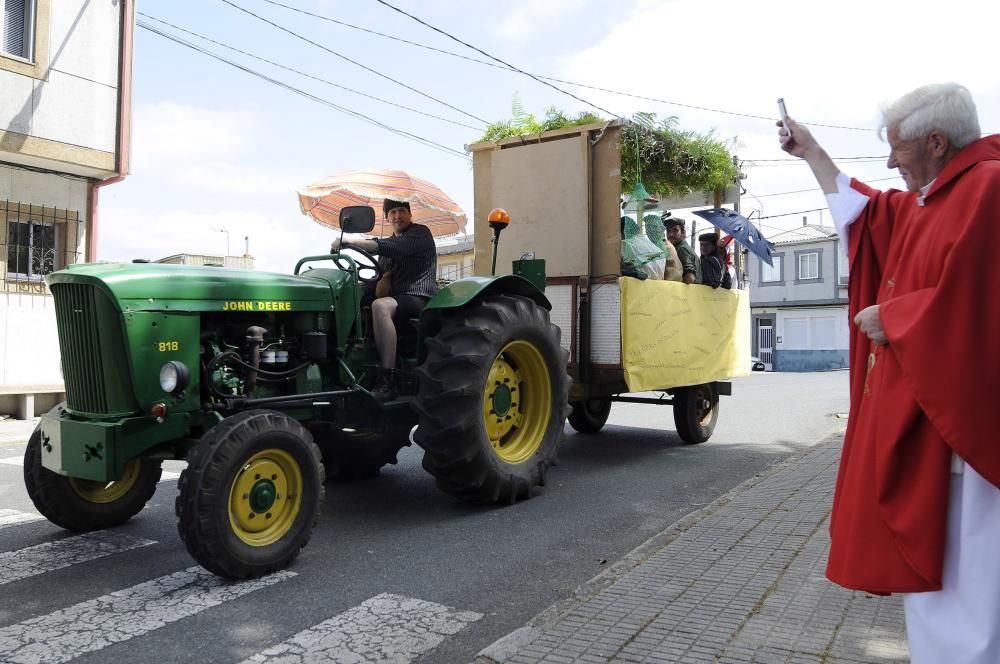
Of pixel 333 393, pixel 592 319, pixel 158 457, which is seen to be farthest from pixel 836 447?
pixel 158 457

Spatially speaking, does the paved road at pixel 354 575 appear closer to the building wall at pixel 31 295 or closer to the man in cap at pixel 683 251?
the man in cap at pixel 683 251

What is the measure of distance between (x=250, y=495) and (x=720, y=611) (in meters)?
2.36

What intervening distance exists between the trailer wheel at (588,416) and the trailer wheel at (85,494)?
515 centimetres

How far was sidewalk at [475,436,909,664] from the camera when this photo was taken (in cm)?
302

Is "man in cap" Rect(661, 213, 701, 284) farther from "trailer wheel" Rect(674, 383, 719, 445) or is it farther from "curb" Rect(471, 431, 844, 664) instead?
"curb" Rect(471, 431, 844, 664)

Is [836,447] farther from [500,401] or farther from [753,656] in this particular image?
[753,656]

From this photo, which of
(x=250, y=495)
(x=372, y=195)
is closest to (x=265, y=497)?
(x=250, y=495)

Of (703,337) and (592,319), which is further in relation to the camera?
(703,337)

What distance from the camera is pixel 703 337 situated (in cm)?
795

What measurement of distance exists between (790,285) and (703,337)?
40287 mm

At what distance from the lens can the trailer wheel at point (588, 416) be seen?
30.3 ft

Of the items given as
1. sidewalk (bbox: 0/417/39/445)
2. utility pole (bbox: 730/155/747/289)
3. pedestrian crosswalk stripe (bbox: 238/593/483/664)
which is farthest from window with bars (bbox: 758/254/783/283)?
pedestrian crosswalk stripe (bbox: 238/593/483/664)

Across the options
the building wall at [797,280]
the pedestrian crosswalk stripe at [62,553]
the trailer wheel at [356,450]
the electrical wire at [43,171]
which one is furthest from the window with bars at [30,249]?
the building wall at [797,280]

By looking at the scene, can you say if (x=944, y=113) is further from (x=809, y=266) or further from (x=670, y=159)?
(x=809, y=266)
